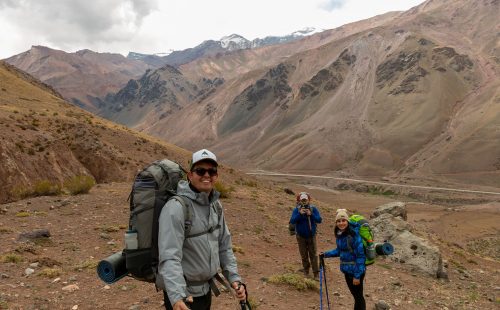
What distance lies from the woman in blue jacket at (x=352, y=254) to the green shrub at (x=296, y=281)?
2.94 m

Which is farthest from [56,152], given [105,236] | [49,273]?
[49,273]

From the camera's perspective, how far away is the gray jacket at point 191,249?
164 inches

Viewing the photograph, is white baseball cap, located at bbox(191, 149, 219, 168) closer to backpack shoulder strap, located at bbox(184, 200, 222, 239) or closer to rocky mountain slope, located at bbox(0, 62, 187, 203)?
backpack shoulder strap, located at bbox(184, 200, 222, 239)

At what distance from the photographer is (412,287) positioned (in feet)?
43.5

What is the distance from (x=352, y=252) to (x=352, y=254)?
42mm

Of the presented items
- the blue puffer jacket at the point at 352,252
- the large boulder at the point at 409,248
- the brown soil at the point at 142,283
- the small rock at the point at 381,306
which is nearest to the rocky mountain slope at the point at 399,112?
the large boulder at the point at 409,248

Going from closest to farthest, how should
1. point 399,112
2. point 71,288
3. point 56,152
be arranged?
point 71,288 → point 56,152 → point 399,112

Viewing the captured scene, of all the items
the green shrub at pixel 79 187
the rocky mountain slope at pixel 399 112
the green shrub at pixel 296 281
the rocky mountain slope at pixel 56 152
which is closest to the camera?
the green shrub at pixel 296 281

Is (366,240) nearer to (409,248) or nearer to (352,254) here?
(352,254)

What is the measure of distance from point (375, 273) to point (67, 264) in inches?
396

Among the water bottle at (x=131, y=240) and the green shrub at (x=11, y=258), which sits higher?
the water bottle at (x=131, y=240)

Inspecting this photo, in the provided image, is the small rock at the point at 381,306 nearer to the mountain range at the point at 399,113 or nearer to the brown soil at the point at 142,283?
the brown soil at the point at 142,283

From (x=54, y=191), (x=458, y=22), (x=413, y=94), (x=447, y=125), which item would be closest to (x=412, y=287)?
(x=54, y=191)

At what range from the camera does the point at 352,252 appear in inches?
315
